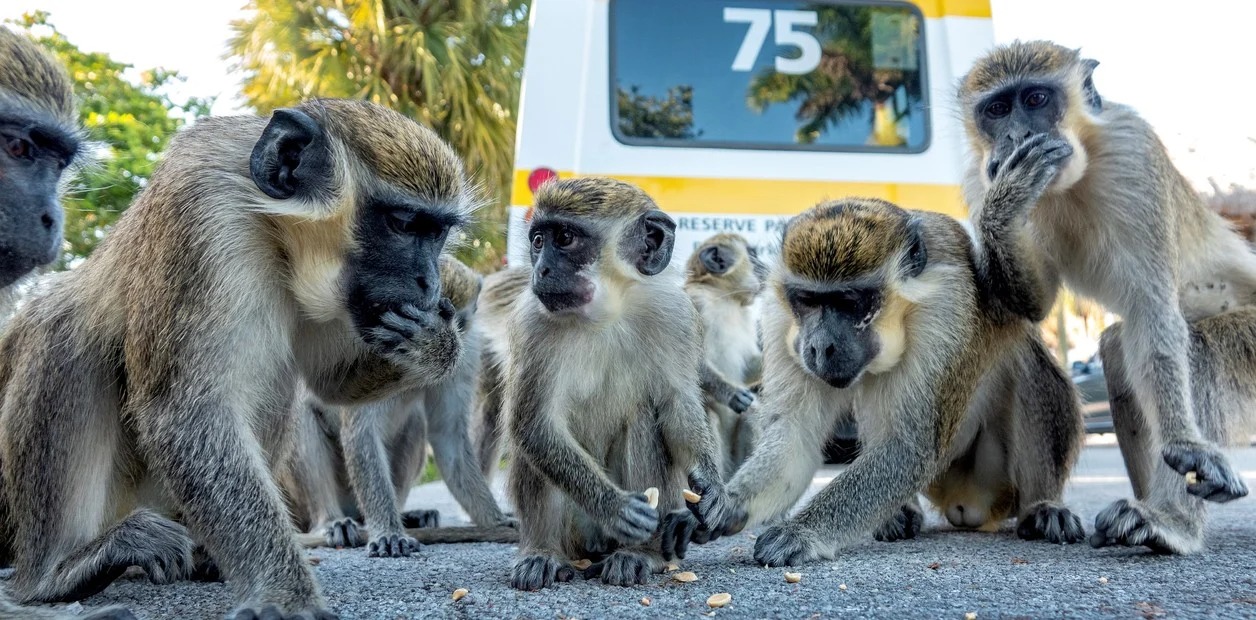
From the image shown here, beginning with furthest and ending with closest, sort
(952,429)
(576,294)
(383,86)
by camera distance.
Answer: (383,86)
(952,429)
(576,294)

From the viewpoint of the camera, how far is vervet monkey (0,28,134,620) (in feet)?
8.32

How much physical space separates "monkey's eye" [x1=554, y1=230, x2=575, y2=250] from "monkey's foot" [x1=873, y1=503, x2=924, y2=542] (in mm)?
1601

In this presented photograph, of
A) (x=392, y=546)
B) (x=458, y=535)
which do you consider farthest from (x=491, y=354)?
(x=392, y=546)

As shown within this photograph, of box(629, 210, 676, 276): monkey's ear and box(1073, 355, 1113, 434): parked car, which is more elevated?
box(1073, 355, 1113, 434): parked car

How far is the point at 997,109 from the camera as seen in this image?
413 centimetres

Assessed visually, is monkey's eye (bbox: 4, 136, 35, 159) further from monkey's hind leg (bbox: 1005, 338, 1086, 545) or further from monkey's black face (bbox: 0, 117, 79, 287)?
monkey's hind leg (bbox: 1005, 338, 1086, 545)

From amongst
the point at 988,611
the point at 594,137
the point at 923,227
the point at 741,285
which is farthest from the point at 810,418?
the point at 594,137

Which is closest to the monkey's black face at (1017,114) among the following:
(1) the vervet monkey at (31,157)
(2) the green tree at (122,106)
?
(1) the vervet monkey at (31,157)

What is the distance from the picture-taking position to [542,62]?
6461mm

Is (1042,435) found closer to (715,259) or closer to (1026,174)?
(1026,174)

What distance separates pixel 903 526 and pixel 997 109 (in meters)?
1.63

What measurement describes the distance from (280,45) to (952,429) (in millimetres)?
15834

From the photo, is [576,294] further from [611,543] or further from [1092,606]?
[1092,606]

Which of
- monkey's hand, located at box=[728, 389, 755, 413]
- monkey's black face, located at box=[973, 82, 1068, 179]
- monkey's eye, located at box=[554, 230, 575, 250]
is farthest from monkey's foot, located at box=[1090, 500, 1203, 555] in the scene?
monkey's hand, located at box=[728, 389, 755, 413]
